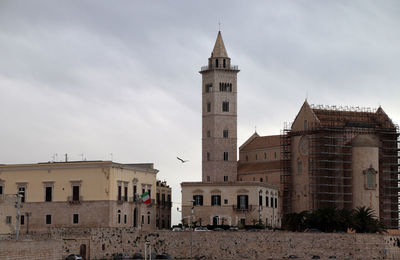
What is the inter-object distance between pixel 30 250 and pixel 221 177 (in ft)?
147

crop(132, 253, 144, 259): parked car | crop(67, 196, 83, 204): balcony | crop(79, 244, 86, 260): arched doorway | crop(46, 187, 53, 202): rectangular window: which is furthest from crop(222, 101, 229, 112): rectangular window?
crop(79, 244, 86, 260): arched doorway

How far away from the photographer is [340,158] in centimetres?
10519

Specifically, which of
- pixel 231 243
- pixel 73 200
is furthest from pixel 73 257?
pixel 231 243

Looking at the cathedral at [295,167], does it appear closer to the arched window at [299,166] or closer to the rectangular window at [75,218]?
the arched window at [299,166]

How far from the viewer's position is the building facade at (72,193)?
89.2 meters

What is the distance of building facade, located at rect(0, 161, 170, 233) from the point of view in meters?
89.2

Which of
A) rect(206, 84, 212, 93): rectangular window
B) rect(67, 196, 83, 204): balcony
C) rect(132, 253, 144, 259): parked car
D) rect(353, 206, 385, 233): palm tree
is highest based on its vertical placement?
rect(206, 84, 212, 93): rectangular window

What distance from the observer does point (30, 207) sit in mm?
91500

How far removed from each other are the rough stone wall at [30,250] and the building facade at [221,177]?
2980cm

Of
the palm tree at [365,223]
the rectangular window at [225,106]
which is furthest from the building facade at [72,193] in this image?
the palm tree at [365,223]

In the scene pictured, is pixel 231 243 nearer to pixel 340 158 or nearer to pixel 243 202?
pixel 243 202

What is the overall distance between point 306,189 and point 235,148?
10218 millimetres

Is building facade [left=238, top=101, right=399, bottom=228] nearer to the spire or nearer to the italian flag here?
the spire

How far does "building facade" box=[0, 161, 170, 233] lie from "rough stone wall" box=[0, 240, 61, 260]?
13.9m
